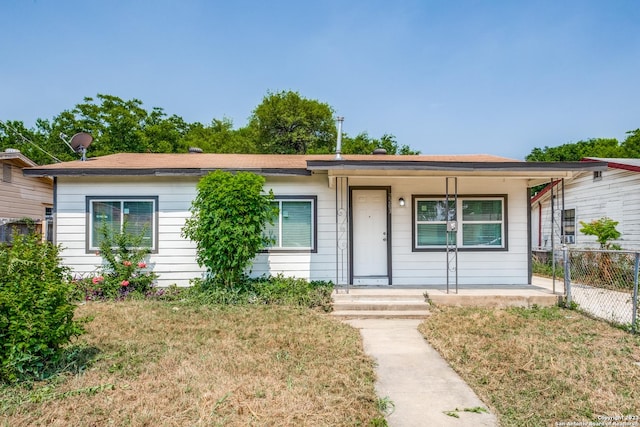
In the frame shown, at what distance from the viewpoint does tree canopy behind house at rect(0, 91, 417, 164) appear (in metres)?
26.2

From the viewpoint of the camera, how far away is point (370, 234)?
7719mm

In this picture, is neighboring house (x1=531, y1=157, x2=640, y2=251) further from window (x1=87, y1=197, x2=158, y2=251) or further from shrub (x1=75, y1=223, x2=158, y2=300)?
shrub (x1=75, y1=223, x2=158, y2=300)

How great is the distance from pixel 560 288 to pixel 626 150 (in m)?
24.3

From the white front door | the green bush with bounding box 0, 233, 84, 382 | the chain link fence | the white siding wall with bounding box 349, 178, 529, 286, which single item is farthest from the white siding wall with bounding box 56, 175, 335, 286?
the chain link fence

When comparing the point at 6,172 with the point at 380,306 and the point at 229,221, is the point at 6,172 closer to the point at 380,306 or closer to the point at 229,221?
the point at 229,221

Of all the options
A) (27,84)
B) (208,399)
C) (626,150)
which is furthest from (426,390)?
(626,150)

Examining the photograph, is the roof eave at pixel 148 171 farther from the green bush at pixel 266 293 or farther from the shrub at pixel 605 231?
the shrub at pixel 605 231

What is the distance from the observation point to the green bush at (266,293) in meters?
6.46

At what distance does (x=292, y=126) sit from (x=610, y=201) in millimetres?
21773

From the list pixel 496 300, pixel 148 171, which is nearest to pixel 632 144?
pixel 496 300

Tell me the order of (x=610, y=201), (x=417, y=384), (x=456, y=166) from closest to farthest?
(x=417, y=384) → (x=456, y=166) → (x=610, y=201)

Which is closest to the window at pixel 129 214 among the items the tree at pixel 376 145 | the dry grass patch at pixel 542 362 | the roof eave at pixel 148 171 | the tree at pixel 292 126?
the roof eave at pixel 148 171

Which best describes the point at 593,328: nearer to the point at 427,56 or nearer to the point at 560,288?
the point at 560,288

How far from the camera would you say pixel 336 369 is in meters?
3.66
